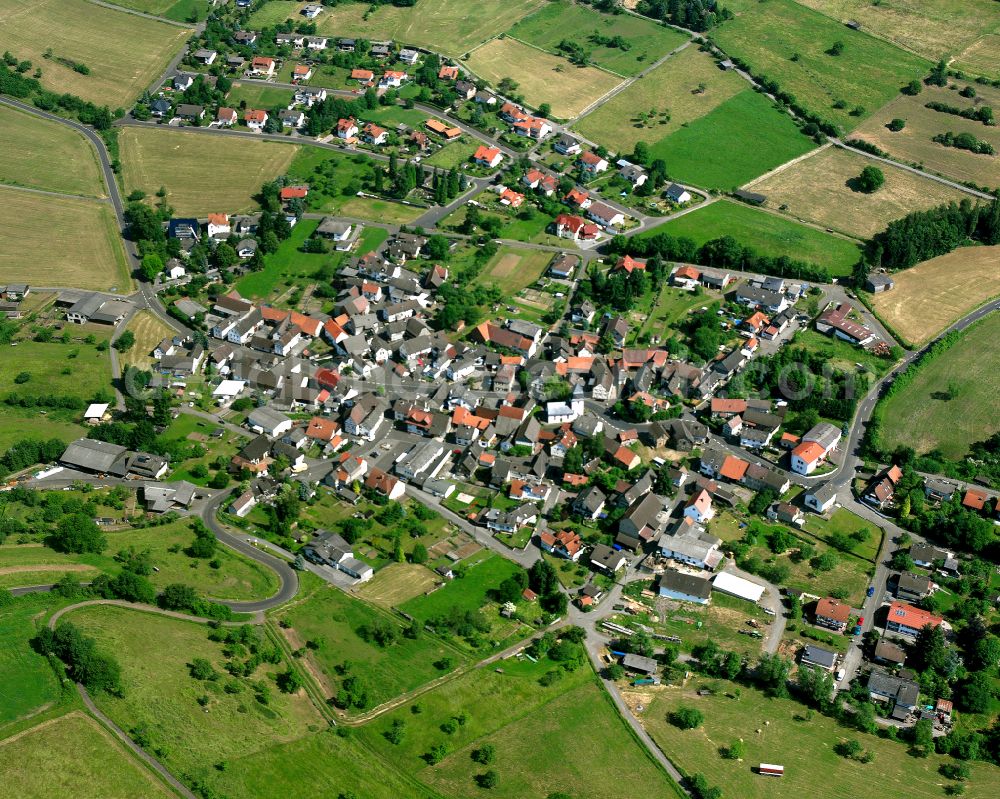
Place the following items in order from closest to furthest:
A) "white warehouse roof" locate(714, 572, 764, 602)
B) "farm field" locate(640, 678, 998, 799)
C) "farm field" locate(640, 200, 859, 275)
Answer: "farm field" locate(640, 678, 998, 799), "white warehouse roof" locate(714, 572, 764, 602), "farm field" locate(640, 200, 859, 275)

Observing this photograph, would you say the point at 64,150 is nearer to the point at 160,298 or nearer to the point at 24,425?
the point at 160,298

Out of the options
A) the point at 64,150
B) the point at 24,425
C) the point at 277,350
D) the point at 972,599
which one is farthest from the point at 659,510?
the point at 64,150

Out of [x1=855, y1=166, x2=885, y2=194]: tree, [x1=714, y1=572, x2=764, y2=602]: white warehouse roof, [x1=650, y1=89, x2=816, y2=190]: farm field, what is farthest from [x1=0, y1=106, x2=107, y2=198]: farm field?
[x1=855, y1=166, x2=885, y2=194]: tree

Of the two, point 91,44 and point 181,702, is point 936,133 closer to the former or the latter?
point 181,702

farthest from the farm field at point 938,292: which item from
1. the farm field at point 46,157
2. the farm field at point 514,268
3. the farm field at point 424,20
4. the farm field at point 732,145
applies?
the farm field at point 46,157

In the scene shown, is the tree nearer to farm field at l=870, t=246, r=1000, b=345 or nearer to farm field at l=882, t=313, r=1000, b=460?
farm field at l=870, t=246, r=1000, b=345
